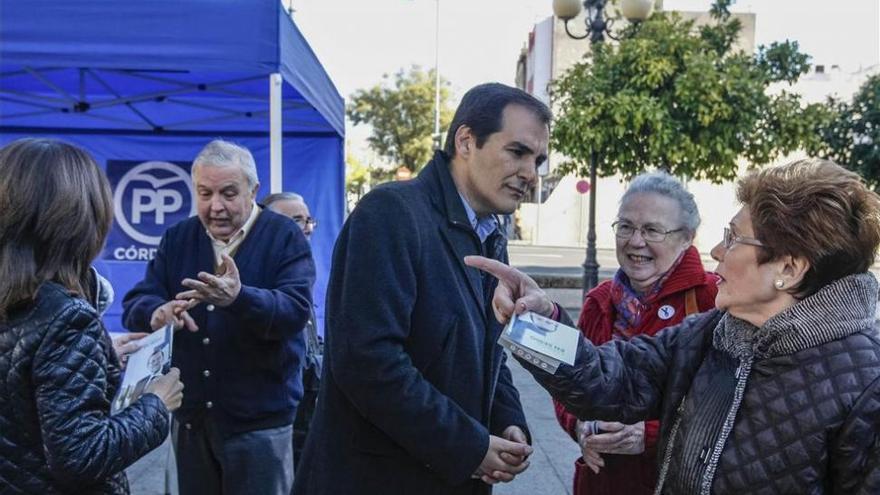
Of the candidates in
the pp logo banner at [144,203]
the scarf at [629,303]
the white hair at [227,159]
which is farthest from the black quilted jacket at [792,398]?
the pp logo banner at [144,203]

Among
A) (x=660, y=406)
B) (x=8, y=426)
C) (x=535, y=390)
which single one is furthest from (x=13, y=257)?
(x=535, y=390)

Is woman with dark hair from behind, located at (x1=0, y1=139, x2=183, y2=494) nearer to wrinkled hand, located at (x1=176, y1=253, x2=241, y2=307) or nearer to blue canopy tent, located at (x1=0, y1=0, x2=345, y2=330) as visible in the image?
wrinkled hand, located at (x1=176, y1=253, x2=241, y2=307)

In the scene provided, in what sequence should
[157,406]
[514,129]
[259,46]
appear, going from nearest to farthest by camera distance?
1. [157,406]
2. [514,129]
3. [259,46]

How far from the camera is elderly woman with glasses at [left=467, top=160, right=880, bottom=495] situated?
4.90 ft

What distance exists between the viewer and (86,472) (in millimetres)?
1556

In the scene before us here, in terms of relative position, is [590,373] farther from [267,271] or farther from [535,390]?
[535,390]

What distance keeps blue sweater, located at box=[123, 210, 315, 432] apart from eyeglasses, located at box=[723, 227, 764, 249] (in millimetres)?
1520

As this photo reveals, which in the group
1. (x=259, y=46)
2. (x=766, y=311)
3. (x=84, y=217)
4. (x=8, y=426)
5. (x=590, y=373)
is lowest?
(x=8, y=426)

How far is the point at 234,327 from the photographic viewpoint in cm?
261

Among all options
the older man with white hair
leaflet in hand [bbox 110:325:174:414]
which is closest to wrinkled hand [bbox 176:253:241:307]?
the older man with white hair

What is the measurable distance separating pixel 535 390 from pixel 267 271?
460 cm

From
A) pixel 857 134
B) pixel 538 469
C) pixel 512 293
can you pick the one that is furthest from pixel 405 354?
pixel 857 134

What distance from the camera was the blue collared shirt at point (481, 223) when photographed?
1.90 m

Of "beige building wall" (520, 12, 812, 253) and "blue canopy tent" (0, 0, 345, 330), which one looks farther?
"beige building wall" (520, 12, 812, 253)
